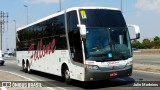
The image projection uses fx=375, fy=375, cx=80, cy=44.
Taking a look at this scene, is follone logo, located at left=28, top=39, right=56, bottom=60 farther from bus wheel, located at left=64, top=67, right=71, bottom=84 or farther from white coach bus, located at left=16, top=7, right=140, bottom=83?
bus wheel, located at left=64, top=67, right=71, bottom=84

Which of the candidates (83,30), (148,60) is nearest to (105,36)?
(83,30)

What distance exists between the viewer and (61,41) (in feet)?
59.1

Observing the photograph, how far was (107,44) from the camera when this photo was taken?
1548cm

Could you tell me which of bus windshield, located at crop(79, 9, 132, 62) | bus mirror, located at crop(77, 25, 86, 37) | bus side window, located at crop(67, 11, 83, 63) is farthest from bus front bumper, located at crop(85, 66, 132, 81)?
bus mirror, located at crop(77, 25, 86, 37)

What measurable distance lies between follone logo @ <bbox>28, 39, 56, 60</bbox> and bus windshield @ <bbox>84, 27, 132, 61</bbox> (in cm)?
432

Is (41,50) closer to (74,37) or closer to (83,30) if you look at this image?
(74,37)

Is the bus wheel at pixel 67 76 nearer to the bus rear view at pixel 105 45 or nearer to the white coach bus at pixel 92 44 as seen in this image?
the white coach bus at pixel 92 44

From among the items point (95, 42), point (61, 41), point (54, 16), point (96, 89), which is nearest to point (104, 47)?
point (95, 42)

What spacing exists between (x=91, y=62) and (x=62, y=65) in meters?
3.32

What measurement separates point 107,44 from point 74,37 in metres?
1.58

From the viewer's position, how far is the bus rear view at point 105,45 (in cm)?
1519

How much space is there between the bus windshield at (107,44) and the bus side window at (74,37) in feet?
1.70

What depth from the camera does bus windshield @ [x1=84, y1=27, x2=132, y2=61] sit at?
50.0 ft

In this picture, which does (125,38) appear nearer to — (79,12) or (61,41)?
(79,12)
